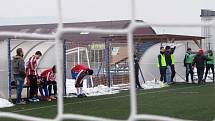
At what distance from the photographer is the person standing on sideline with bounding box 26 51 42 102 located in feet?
35.5

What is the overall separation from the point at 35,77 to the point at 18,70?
0.70 m

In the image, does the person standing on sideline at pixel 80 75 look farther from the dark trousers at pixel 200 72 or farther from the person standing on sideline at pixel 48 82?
the dark trousers at pixel 200 72

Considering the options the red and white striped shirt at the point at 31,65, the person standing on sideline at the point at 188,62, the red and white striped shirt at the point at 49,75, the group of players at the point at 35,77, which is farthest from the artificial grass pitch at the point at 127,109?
the person standing on sideline at the point at 188,62

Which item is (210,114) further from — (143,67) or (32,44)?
(143,67)

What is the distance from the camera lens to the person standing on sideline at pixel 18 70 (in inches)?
412

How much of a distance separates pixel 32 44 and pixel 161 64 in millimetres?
4963

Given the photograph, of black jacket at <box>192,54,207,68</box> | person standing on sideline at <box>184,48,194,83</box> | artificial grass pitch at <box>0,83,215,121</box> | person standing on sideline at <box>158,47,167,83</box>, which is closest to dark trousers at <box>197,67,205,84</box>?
black jacket at <box>192,54,207,68</box>

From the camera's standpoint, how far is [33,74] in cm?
1102

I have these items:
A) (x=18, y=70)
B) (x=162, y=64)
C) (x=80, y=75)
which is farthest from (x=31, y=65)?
(x=162, y=64)

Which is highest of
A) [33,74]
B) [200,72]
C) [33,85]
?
[33,74]

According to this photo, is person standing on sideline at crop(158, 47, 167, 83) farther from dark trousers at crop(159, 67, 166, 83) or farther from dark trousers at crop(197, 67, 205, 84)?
dark trousers at crop(197, 67, 205, 84)

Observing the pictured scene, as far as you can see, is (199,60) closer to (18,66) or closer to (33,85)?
(33,85)

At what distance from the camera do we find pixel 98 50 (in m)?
18.1

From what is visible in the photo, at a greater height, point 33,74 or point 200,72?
point 33,74
